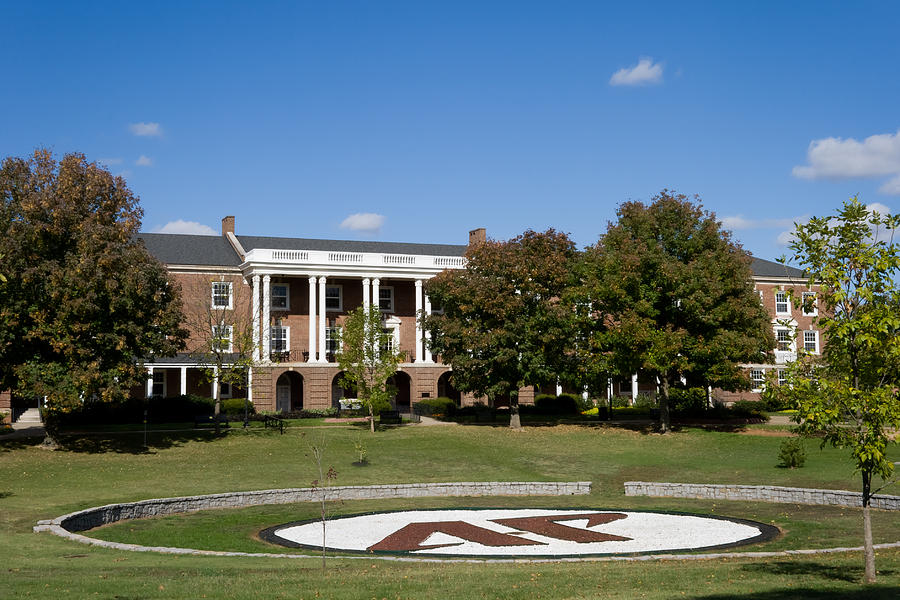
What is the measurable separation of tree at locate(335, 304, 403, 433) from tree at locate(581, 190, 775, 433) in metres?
11.9

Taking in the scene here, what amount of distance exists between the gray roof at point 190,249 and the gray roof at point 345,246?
199 cm

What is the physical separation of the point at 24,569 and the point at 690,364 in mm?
39153

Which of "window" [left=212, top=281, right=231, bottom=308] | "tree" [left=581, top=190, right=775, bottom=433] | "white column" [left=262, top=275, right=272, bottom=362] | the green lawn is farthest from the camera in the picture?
"white column" [left=262, top=275, right=272, bottom=362]

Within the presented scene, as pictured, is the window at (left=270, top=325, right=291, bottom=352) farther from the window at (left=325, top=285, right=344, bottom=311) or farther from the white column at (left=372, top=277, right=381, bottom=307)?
the white column at (left=372, top=277, right=381, bottom=307)

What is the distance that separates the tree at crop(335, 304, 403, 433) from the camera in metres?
51.9

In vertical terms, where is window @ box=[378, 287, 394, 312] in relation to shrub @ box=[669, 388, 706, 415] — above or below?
above

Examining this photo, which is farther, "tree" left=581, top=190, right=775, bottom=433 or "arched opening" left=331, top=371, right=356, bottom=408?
"arched opening" left=331, top=371, right=356, bottom=408

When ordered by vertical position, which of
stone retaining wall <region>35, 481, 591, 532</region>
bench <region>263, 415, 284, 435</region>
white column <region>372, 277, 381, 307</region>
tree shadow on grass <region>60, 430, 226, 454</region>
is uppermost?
white column <region>372, 277, 381, 307</region>

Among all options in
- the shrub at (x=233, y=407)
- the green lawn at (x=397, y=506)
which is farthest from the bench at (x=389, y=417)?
the shrub at (x=233, y=407)

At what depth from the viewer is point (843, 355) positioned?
52.4 ft

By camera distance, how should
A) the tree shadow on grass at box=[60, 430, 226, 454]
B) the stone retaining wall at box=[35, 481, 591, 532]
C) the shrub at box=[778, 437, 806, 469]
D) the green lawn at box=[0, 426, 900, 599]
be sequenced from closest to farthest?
the green lawn at box=[0, 426, 900, 599] → the stone retaining wall at box=[35, 481, 591, 532] → the shrub at box=[778, 437, 806, 469] → the tree shadow on grass at box=[60, 430, 226, 454]

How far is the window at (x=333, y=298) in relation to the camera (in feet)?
234

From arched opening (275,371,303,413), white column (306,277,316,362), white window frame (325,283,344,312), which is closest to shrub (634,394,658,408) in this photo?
white window frame (325,283,344,312)

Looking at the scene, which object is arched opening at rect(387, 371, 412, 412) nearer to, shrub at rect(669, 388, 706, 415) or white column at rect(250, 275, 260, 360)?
white column at rect(250, 275, 260, 360)
